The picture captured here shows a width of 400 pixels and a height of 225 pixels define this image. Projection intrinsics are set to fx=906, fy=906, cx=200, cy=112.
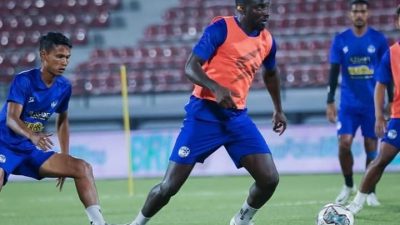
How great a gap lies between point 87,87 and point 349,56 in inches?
478

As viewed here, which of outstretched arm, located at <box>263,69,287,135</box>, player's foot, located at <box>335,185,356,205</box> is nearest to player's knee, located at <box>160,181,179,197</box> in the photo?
outstretched arm, located at <box>263,69,287,135</box>

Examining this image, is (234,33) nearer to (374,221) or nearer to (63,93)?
(63,93)

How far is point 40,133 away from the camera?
26.7ft

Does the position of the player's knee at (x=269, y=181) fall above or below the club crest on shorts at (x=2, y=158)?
below

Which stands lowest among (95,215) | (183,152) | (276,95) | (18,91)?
(95,215)

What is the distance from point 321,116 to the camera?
2123cm

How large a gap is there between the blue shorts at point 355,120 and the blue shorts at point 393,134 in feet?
7.13

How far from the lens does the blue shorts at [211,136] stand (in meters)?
7.86

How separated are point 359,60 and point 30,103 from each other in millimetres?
5279

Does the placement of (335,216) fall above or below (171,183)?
below

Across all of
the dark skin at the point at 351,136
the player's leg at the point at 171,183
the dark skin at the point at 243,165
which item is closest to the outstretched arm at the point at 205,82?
the dark skin at the point at 243,165

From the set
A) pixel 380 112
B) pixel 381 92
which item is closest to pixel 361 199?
pixel 380 112

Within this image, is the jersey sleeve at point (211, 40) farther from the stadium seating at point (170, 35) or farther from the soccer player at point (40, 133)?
the stadium seating at point (170, 35)

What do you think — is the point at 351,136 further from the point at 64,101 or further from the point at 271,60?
the point at 64,101
